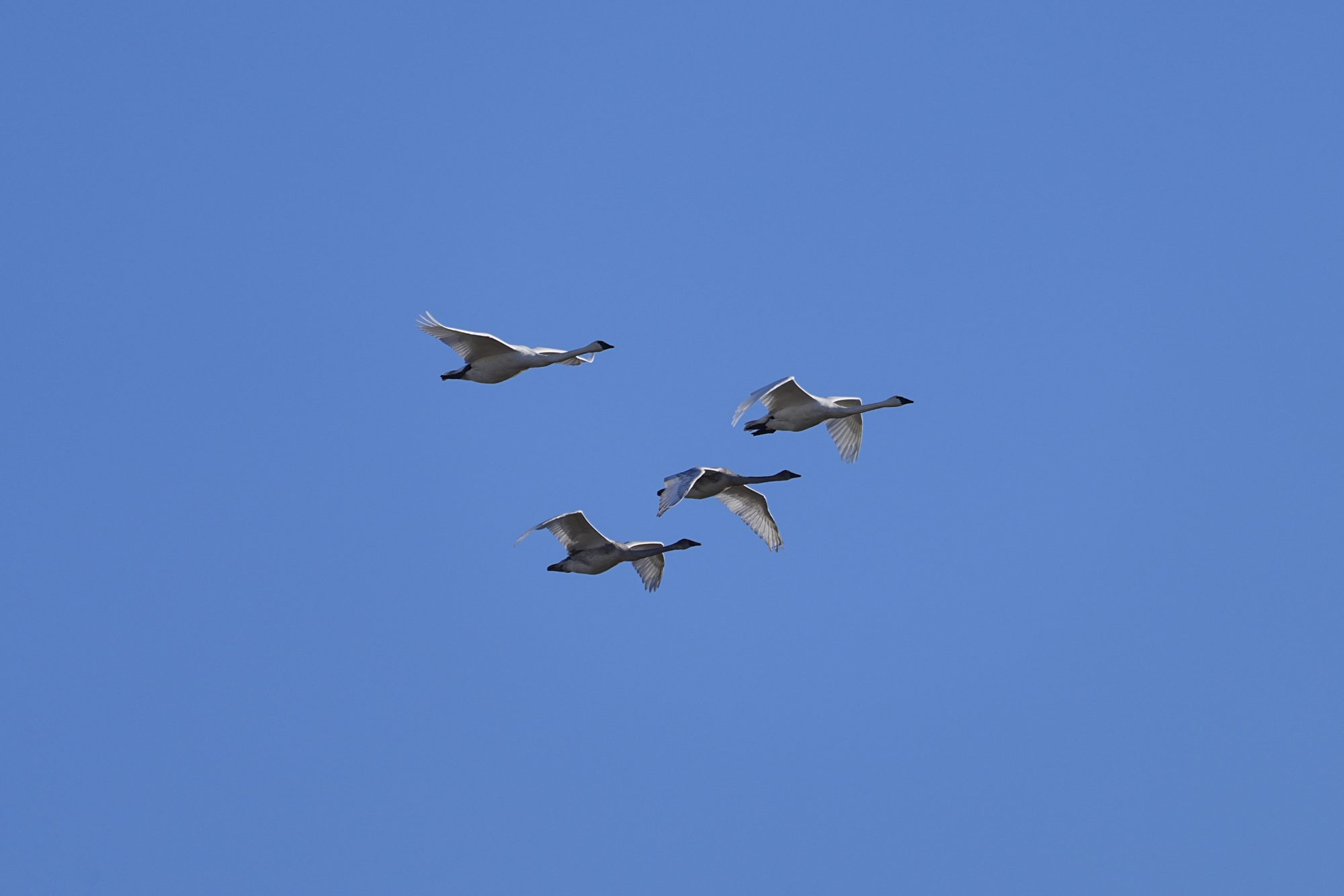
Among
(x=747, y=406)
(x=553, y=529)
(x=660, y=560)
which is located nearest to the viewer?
(x=747, y=406)

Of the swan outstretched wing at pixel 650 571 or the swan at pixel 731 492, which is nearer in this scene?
the swan at pixel 731 492

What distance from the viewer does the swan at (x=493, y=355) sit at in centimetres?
4666

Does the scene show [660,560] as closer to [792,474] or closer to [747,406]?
[792,474]

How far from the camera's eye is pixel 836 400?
4966 centimetres

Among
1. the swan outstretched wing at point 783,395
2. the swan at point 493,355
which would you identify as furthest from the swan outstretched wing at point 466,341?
the swan outstretched wing at point 783,395

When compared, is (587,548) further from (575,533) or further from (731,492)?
(731,492)

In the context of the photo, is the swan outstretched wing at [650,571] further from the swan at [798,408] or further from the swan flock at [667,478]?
the swan at [798,408]

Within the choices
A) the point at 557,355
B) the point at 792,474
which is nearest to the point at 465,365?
the point at 557,355

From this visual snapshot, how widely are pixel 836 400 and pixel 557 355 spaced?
7.22 metres

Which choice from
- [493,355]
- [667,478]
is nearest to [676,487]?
[667,478]

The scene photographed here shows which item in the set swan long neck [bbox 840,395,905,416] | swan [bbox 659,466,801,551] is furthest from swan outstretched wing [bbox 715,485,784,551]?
swan long neck [bbox 840,395,905,416]

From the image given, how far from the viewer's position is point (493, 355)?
4722 centimetres

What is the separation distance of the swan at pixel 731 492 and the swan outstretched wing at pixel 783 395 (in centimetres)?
186

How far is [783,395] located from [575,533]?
19.5ft
